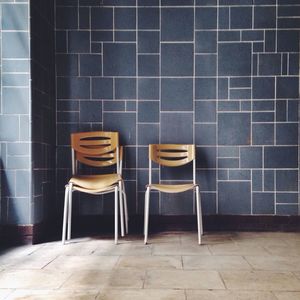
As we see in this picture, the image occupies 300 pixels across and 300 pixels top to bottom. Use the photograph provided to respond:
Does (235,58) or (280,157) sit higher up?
(235,58)

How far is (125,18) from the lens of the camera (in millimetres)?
3553

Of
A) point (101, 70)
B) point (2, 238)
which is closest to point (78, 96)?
point (101, 70)

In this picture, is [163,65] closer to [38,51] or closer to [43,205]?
[38,51]

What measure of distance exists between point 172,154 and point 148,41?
3.80ft

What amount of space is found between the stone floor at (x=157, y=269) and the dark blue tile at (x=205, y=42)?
5.93ft

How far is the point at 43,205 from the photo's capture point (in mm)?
3250

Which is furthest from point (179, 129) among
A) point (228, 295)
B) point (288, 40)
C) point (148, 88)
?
point (228, 295)

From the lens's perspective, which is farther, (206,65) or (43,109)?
(206,65)

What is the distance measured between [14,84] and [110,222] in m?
1.57

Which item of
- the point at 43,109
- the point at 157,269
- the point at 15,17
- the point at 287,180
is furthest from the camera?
the point at 287,180

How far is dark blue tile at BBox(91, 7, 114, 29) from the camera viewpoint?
11.7ft

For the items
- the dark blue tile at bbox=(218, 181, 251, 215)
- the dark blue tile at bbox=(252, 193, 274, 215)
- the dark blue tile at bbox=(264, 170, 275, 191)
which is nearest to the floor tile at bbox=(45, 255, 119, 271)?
the dark blue tile at bbox=(218, 181, 251, 215)

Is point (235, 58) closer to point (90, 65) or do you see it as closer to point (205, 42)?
point (205, 42)

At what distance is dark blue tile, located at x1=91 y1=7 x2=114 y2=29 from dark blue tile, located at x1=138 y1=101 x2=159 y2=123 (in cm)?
85
